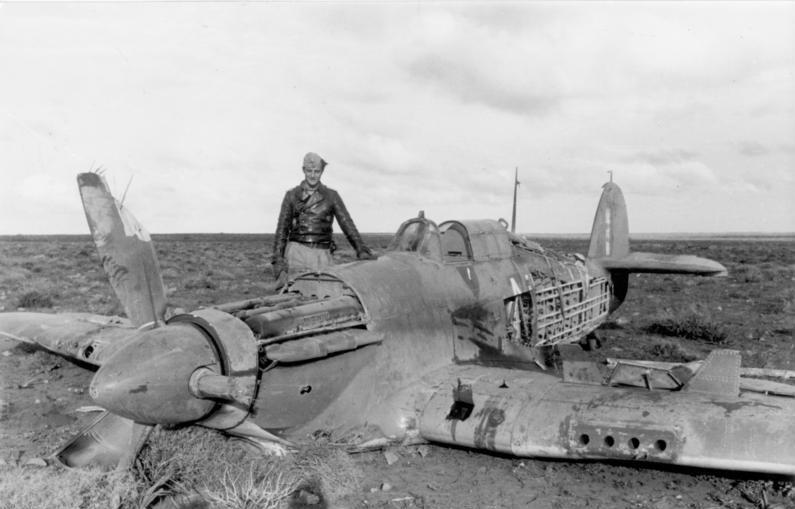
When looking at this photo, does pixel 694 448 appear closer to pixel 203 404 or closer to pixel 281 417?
pixel 281 417

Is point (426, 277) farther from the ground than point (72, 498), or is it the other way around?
point (426, 277)

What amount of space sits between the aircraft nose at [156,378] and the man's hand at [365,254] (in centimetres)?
249

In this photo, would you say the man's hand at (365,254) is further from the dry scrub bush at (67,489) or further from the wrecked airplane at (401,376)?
the dry scrub bush at (67,489)

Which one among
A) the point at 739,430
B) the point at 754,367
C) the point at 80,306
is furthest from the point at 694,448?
the point at 80,306

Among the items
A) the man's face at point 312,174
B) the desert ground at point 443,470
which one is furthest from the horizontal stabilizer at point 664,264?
the man's face at point 312,174

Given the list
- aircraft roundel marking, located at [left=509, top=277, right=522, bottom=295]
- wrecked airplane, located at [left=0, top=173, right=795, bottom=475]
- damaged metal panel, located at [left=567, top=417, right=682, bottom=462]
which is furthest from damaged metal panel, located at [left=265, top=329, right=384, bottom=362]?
aircraft roundel marking, located at [left=509, top=277, right=522, bottom=295]

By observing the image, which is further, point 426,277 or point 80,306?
point 80,306

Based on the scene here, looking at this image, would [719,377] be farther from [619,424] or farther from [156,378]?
[156,378]

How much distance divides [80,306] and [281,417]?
12.7m

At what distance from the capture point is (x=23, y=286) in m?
18.9

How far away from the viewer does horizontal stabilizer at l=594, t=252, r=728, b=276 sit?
1077 cm

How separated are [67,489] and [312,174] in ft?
13.8

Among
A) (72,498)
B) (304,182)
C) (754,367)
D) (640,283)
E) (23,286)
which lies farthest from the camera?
(640,283)

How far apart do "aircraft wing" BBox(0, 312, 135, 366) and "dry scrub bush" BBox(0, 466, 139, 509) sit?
10.2ft
